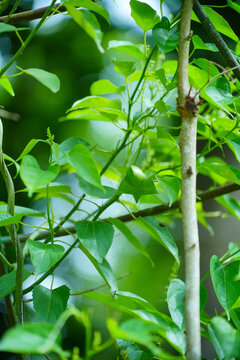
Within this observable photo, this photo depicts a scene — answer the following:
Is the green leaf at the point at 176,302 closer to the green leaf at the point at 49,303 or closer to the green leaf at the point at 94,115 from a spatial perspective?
the green leaf at the point at 49,303

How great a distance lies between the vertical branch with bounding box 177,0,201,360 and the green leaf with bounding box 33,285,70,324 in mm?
174

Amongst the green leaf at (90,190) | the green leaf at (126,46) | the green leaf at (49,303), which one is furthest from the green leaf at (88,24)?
the green leaf at (49,303)

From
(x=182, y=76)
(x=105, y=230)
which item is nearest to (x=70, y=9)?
(x=182, y=76)

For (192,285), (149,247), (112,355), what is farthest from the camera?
(149,247)

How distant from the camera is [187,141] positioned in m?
0.41

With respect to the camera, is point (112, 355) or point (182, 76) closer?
point (182, 76)

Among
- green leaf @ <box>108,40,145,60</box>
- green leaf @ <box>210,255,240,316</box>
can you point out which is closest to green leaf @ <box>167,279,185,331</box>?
green leaf @ <box>210,255,240,316</box>

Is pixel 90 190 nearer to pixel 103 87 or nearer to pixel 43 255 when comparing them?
pixel 43 255

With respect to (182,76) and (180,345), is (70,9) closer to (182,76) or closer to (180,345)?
(182,76)

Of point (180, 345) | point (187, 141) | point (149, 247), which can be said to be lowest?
point (149, 247)

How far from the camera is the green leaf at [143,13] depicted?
0.50m

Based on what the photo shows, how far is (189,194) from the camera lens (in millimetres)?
374

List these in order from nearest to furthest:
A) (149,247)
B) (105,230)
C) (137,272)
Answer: (105,230) < (137,272) < (149,247)

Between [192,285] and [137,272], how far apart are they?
3.29 ft
